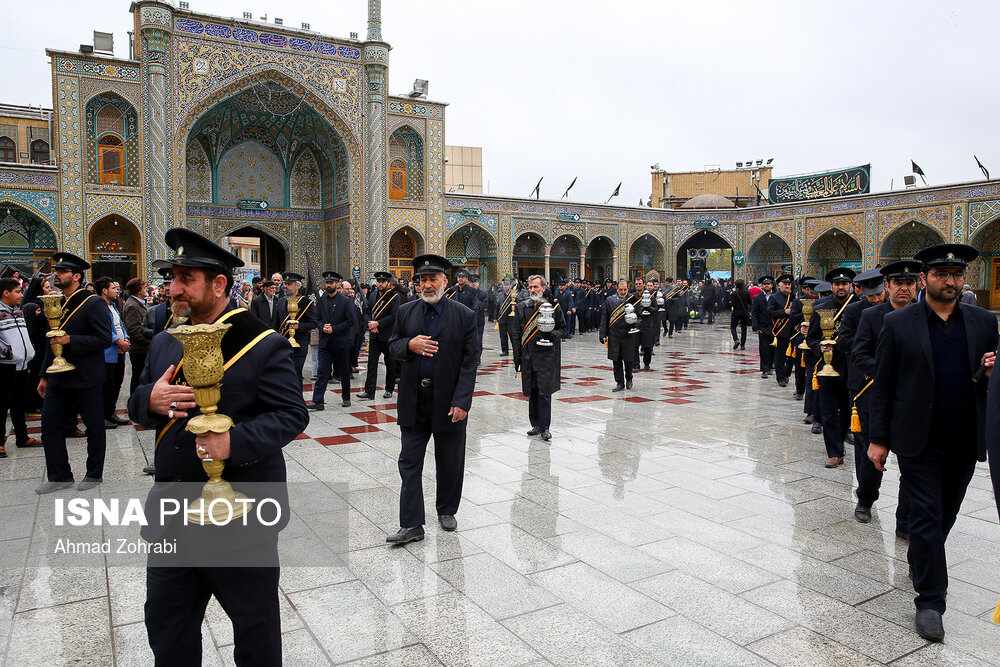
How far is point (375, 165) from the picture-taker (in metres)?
22.3

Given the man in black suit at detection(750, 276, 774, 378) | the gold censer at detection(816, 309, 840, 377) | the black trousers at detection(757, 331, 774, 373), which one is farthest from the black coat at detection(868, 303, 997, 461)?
the black trousers at detection(757, 331, 774, 373)

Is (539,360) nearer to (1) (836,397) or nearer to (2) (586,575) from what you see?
(1) (836,397)

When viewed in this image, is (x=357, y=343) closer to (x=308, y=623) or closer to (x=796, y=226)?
(x=308, y=623)

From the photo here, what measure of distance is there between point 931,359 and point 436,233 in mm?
21549

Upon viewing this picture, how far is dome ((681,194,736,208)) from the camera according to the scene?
3384cm

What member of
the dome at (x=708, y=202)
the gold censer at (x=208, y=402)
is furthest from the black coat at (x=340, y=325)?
the dome at (x=708, y=202)

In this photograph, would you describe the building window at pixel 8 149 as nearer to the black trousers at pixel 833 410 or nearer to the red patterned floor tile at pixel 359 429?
the red patterned floor tile at pixel 359 429

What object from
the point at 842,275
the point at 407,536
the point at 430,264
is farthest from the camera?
the point at 842,275

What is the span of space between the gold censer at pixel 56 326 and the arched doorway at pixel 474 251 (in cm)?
2242

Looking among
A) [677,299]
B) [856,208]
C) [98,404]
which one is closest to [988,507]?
[98,404]

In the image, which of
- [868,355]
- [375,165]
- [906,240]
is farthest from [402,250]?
[868,355]

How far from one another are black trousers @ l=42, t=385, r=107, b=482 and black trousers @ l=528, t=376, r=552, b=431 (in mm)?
3617

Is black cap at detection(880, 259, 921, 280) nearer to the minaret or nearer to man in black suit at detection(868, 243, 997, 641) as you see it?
man in black suit at detection(868, 243, 997, 641)

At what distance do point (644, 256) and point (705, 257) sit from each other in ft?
8.93
